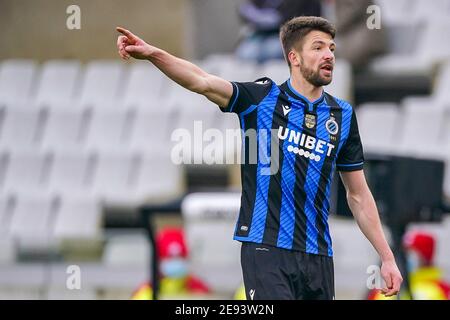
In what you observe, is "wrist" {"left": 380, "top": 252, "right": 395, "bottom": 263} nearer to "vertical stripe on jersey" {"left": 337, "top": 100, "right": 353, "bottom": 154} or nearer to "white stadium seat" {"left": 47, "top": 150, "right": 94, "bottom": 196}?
"vertical stripe on jersey" {"left": 337, "top": 100, "right": 353, "bottom": 154}

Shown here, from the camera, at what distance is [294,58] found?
5.22 meters

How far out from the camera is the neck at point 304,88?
5254 millimetres

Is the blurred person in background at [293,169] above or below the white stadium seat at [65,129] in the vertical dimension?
below

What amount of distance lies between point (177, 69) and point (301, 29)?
61 cm

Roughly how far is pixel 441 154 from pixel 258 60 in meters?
2.17

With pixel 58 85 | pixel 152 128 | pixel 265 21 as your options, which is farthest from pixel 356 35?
pixel 58 85

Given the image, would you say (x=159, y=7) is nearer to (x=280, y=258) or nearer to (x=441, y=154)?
(x=441, y=154)

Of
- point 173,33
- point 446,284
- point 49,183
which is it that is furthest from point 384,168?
point 173,33

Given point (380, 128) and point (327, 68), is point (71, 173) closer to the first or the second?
point (380, 128)

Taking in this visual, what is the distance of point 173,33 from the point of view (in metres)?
12.9

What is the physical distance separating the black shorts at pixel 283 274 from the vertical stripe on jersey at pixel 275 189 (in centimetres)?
6

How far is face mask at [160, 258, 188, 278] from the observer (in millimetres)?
9102

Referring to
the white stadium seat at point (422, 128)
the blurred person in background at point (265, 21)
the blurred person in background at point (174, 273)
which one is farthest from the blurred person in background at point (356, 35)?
the blurred person in background at point (174, 273)

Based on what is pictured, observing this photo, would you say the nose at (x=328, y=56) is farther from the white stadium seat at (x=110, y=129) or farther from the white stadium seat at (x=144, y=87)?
the white stadium seat at (x=144, y=87)
